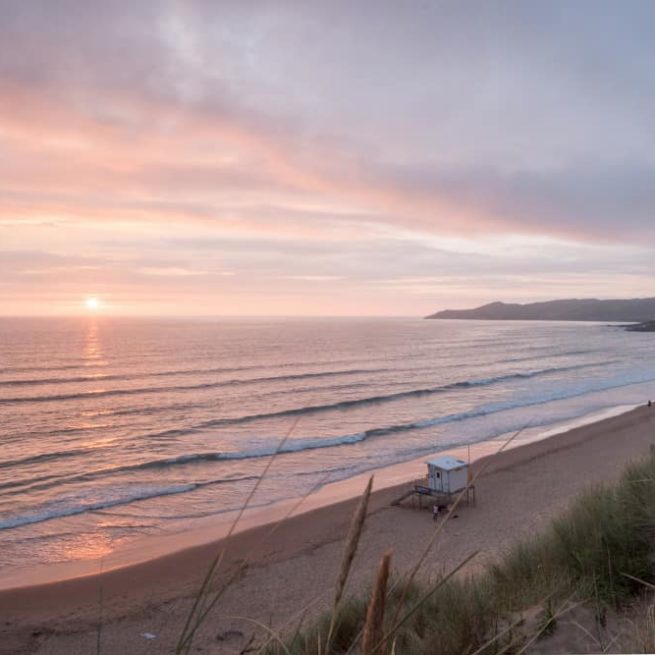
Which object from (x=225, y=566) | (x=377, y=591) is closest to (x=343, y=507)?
(x=225, y=566)

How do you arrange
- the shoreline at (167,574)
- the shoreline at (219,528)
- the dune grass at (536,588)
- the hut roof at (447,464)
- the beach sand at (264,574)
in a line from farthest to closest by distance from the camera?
the hut roof at (447,464)
the shoreline at (219,528)
the shoreline at (167,574)
the beach sand at (264,574)
the dune grass at (536,588)

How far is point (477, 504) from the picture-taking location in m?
15.1

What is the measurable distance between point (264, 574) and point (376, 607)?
10.8 meters

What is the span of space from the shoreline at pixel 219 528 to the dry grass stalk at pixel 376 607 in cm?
558

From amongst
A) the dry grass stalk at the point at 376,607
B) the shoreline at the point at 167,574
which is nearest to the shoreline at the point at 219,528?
the shoreline at the point at 167,574

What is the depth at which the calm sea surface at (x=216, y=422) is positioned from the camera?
14594 mm

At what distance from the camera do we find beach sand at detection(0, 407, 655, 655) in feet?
28.8

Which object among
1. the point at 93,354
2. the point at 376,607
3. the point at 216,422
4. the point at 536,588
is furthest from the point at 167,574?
the point at 93,354

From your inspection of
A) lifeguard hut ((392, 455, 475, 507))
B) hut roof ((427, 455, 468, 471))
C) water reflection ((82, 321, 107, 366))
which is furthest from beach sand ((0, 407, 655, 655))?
water reflection ((82, 321, 107, 366))

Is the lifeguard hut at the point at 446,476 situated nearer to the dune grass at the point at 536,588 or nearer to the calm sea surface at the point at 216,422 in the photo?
the calm sea surface at the point at 216,422

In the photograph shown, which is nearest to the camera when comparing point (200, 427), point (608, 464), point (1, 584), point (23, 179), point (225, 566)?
point (23, 179)

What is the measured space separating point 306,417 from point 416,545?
46.5 feet

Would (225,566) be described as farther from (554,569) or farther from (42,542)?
(554,569)

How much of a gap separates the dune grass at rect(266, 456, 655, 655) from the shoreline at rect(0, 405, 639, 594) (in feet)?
6.75
